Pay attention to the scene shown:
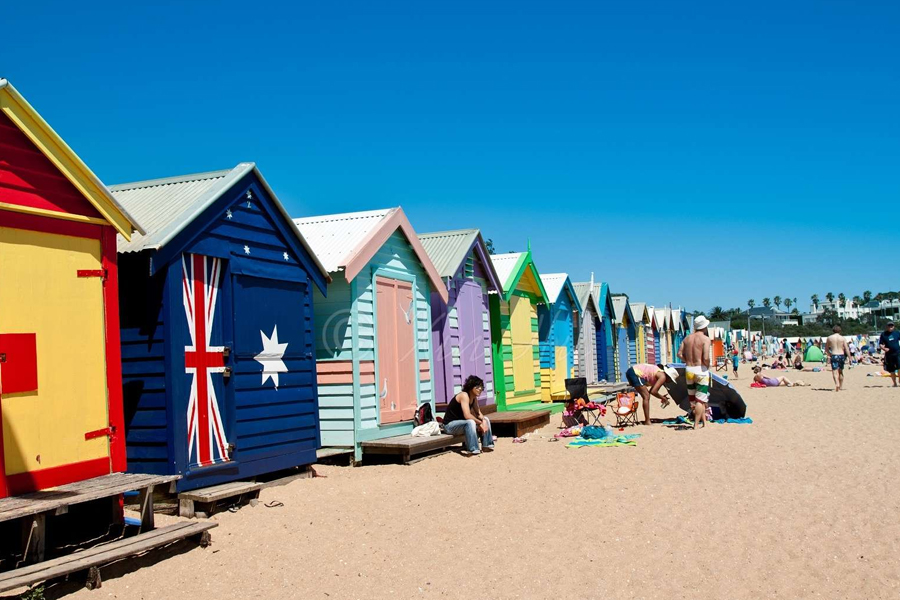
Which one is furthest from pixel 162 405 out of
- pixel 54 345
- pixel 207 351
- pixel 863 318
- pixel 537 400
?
pixel 863 318

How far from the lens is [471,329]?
49.3 feet

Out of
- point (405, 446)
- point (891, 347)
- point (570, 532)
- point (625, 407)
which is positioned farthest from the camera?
point (891, 347)

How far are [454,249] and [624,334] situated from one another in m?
17.6

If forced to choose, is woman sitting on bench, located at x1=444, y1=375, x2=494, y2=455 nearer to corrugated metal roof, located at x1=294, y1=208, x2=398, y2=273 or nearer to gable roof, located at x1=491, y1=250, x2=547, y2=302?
corrugated metal roof, located at x1=294, y1=208, x2=398, y2=273

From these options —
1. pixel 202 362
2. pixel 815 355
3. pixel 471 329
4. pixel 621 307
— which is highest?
pixel 621 307

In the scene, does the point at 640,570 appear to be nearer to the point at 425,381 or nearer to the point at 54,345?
the point at 54,345

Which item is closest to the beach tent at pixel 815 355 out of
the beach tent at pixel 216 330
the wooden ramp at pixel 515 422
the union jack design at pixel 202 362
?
the wooden ramp at pixel 515 422

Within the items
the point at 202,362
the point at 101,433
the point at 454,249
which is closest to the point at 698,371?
the point at 454,249

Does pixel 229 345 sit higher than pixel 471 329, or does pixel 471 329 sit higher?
pixel 471 329

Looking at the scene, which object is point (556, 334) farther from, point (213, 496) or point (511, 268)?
point (213, 496)

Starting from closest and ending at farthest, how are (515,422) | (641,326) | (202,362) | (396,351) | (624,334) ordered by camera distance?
(202,362) < (396,351) < (515,422) < (624,334) < (641,326)

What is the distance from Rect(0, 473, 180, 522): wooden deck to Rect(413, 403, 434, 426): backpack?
5702mm

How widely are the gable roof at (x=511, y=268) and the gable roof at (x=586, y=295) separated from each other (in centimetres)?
599

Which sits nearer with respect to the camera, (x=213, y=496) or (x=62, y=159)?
(x=62, y=159)
